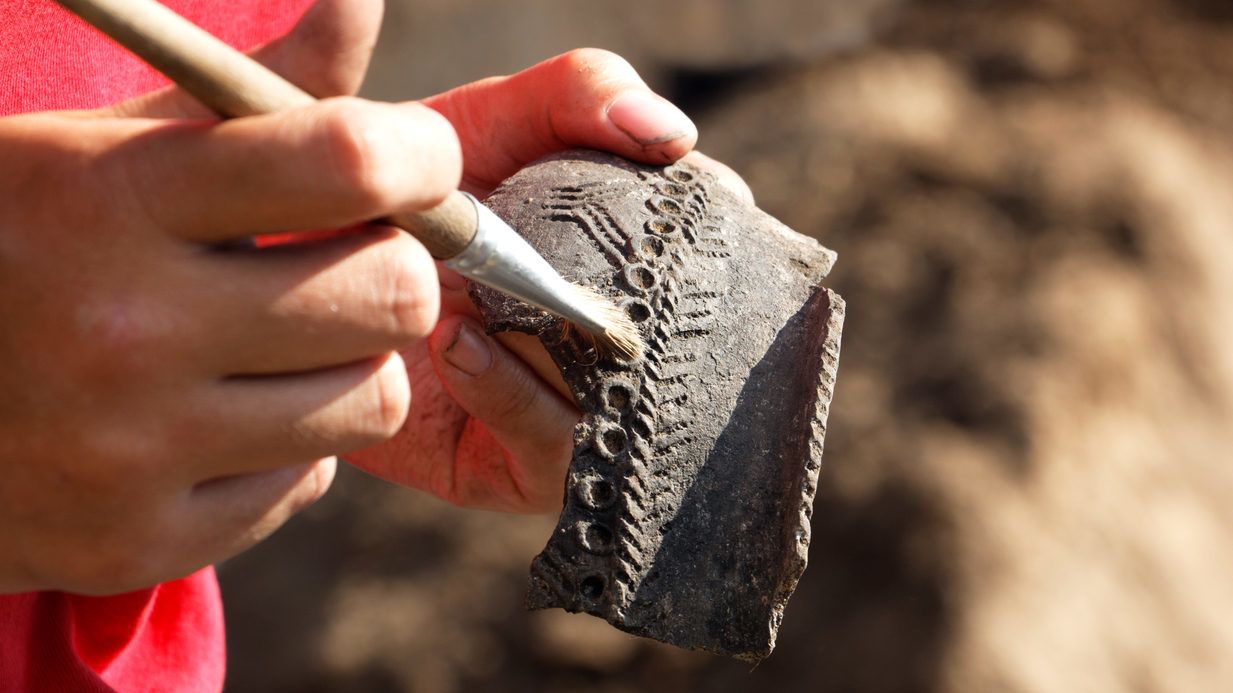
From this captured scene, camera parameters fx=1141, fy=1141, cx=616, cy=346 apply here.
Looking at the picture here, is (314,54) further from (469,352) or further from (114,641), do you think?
(114,641)

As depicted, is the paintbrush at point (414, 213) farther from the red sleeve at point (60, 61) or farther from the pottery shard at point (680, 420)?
the red sleeve at point (60, 61)

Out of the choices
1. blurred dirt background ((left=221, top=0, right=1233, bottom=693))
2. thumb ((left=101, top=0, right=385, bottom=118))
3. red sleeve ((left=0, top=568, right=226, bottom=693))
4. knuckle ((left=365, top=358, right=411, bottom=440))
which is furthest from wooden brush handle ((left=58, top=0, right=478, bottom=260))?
blurred dirt background ((left=221, top=0, right=1233, bottom=693))

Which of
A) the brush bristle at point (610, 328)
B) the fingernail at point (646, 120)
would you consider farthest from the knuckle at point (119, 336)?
the fingernail at point (646, 120)

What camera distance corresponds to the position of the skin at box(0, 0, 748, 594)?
3.32ft

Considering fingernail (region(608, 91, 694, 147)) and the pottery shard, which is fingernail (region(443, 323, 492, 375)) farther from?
fingernail (region(608, 91, 694, 147))

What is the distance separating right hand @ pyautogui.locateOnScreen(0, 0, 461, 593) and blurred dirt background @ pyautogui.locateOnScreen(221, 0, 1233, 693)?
2622 millimetres

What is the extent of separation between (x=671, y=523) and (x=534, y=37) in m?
3.79

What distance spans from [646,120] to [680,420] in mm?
472

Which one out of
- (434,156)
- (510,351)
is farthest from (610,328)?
(434,156)

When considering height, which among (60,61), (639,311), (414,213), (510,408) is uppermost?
(414,213)

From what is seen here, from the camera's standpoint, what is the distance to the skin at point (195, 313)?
39.9 inches

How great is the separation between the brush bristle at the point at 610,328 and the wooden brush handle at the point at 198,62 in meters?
0.32

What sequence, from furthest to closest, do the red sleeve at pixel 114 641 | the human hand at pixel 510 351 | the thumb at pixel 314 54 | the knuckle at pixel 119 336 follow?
1. the human hand at pixel 510 351
2. the red sleeve at pixel 114 641
3. the thumb at pixel 314 54
4. the knuckle at pixel 119 336

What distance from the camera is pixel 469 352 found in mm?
1635
